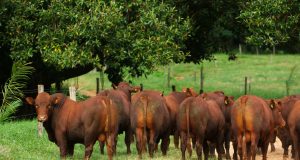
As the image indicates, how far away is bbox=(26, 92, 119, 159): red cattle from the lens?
1473 centimetres

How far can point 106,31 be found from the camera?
2342 centimetres

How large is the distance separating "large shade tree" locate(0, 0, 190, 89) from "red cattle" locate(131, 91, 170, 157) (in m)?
6.82

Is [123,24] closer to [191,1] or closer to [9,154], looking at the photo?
[191,1]

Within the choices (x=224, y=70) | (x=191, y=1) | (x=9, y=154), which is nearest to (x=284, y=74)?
(x=224, y=70)

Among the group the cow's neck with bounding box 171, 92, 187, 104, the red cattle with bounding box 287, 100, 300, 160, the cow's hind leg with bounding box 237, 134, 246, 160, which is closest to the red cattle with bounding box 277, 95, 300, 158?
the red cattle with bounding box 287, 100, 300, 160

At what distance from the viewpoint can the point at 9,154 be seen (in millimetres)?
14523

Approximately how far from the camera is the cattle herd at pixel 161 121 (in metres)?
14.9

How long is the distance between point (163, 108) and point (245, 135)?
248 centimetres

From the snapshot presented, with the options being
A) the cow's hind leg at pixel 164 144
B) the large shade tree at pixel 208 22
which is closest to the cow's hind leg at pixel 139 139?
the cow's hind leg at pixel 164 144

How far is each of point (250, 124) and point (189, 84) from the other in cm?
2455

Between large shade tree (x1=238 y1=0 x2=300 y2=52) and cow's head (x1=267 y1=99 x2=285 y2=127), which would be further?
large shade tree (x1=238 y1=0 x2=300 y2=52)

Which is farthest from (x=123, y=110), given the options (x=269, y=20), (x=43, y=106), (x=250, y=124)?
(x=269, y=20)

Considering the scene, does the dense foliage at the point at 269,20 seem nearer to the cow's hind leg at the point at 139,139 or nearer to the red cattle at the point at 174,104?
the red cattle at the point at 174,104

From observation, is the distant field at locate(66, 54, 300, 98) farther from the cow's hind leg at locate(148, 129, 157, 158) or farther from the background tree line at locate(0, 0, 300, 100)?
the cow's hind leg at locate(148, 129, 157, 158)
